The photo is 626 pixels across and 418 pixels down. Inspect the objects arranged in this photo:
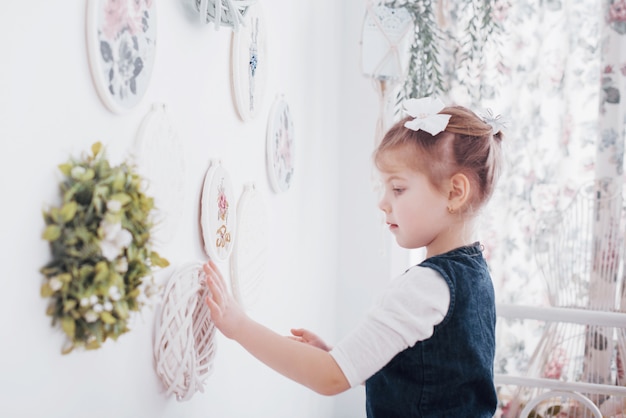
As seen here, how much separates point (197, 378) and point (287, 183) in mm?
689

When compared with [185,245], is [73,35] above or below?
above

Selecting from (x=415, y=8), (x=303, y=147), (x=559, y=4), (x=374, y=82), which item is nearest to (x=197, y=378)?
(x=303, y=147)

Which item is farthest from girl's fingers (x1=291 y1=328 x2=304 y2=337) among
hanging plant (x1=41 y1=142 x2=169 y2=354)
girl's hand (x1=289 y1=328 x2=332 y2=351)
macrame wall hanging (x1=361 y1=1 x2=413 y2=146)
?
macrame wall hanging (x1=361 y1=1 x2=413 y2=146)

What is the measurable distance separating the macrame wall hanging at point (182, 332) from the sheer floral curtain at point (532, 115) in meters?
1.56

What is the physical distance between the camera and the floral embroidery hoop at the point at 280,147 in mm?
1577

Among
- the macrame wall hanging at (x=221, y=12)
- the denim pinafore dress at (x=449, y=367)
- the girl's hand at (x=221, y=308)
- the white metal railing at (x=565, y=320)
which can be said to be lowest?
the white metal railing at (x=565, y=320)

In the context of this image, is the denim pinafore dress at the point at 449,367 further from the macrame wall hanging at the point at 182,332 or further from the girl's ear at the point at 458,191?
the macrame wall hanging at the point at 182,332

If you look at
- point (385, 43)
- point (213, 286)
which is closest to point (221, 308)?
point (213, 286)

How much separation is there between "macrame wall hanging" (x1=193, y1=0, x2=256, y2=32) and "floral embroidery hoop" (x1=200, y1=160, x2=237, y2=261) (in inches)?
10.0

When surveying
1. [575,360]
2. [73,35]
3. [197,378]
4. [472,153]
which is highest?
[73,35]

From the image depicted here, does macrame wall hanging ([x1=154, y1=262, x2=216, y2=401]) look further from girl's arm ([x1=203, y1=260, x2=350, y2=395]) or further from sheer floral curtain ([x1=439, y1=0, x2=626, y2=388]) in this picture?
sheer floral curtain ([x1=439, y1=0, x2=626, y2=388])

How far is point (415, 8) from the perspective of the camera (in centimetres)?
199

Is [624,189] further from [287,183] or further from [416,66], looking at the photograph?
[287,183]

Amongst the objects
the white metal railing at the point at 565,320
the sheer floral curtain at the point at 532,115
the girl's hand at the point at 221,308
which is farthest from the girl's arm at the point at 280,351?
A: the sheer floral curtain at the point at 532,115
